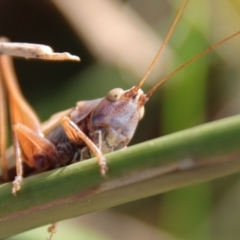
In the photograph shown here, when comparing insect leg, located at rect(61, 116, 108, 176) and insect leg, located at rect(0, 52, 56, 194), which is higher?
insect leg, located at rect(0, 52, 56, 194)

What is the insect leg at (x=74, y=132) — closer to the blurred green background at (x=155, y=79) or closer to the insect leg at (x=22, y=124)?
the insect leg at (x=22, y=124)

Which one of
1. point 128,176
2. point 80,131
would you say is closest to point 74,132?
point 80,131

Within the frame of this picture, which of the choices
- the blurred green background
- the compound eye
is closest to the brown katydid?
the compound eye

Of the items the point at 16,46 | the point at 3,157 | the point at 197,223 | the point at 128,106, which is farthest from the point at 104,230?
the point at 16,46

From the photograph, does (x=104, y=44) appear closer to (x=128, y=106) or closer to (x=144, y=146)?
(x=128, y=106)

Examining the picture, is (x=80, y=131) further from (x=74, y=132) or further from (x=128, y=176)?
(x=128, y=176)

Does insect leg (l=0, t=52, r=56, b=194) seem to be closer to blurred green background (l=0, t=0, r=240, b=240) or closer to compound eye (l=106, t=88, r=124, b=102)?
compound eye (l=106, t=88, r=124, b=102)
